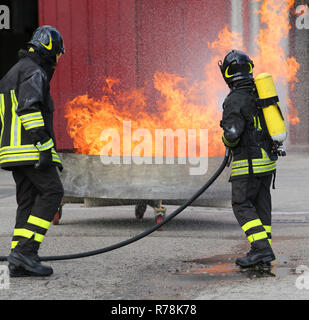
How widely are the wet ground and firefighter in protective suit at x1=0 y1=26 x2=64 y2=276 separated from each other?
258 millimetres

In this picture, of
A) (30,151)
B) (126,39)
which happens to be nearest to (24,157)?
(30,151)

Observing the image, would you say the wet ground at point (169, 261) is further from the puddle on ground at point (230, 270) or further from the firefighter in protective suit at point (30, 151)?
the firefighter in protective suit at point (30, 151)

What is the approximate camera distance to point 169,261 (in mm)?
5770

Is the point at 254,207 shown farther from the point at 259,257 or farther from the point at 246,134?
the point at 246,134

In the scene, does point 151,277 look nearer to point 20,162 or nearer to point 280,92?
point 20,162

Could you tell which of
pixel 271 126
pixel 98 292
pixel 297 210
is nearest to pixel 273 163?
pixel 271 126

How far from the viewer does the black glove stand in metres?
4.97

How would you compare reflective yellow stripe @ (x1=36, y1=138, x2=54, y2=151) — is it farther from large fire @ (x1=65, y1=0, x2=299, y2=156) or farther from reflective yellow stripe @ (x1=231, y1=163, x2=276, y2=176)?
large fire @ (x1=65, y1=0, x2=299, y2=156)

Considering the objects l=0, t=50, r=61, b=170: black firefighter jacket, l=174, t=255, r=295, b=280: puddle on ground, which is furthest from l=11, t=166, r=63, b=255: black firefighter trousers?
l=174, t=255, r=295, b=280: puddle on ground

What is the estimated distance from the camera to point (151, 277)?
202 inches

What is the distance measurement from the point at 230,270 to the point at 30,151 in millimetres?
1715

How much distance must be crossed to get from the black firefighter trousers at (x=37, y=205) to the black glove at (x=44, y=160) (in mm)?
115

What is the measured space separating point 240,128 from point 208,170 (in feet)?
7.64

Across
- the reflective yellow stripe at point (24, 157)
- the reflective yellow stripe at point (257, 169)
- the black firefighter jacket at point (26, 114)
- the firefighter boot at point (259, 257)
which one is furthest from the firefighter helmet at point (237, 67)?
the reflective yellow stripe at point (24, 157)
